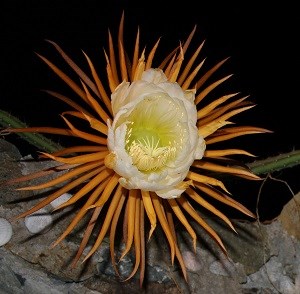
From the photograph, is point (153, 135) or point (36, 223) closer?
point (153, 135)

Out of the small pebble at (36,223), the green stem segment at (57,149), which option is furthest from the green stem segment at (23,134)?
the small pebble at (36,223)

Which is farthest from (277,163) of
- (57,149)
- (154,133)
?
(57,149)

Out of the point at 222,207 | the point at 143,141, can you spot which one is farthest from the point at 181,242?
the point at 143,141

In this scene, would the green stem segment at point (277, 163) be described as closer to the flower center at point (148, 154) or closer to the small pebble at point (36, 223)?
the flower center at point (148, 154)

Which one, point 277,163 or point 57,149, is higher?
point 57,149

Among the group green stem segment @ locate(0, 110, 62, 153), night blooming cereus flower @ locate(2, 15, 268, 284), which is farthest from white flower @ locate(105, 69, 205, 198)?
green stem segment @ locate(0, 110, 62, 153)

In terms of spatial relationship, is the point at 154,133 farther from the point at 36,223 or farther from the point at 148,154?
the point at 36,223

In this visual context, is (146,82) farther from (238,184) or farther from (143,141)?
(238,184)
